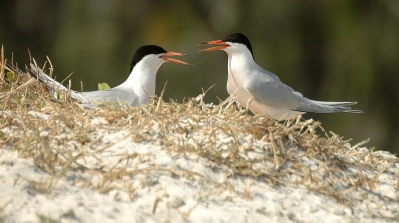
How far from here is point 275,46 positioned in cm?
948

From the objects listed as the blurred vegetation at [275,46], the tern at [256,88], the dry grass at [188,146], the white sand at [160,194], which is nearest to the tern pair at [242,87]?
the tern at [256,88]

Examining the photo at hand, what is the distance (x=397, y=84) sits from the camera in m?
9.66

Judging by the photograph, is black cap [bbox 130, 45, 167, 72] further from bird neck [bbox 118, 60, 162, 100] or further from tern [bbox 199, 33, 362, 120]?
tern [bbox 199, 33, 362, 120]

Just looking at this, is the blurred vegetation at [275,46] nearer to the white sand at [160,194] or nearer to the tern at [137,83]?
the tern at [137,83]

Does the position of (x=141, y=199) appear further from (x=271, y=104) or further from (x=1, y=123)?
(x=271, y=104)

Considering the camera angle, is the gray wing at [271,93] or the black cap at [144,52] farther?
the black cap at [144,52]

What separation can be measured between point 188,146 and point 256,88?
1663mm

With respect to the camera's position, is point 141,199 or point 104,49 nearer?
point 141,199

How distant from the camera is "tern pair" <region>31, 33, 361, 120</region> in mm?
4957

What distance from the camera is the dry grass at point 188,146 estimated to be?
126 inches

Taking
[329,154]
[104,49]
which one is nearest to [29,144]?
[329,154]

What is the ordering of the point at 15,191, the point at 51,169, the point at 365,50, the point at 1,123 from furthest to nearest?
the point at 365,50
the point at 1,123
the point at 51,169
the point at 15,191

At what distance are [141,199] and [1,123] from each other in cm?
89

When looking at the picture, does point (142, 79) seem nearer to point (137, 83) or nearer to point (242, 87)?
point (137, 83)
